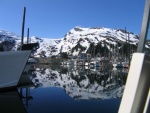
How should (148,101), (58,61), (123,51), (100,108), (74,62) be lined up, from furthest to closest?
(58,61), (123,51), (74,62), (100,108), (148,101)

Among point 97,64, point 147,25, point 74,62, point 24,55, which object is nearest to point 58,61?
point 74,62

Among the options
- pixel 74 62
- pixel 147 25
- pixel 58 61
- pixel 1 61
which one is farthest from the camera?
pixel 58 61

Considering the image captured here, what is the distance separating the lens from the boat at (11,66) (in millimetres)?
18031

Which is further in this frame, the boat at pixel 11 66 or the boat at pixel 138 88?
the boat at pixel 11 66

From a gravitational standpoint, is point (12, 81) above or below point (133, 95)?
below

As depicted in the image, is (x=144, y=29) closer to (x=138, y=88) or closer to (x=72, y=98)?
(x=138, y=88)

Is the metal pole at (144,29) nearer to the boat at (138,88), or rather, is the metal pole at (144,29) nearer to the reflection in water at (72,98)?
the boat at (138,88)

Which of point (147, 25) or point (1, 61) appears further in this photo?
point (1, 61)

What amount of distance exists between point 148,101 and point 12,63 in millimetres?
16809

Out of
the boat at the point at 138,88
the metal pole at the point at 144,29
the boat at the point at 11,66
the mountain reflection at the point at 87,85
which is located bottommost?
the mountain reflection at the point at 87,85

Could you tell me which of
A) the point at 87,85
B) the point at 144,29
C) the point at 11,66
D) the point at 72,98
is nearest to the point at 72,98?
the point at 72,98

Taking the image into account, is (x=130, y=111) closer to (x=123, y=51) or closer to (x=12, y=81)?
(x=12, y=81)

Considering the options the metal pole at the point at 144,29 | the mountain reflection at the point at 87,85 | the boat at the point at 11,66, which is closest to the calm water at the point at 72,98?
the mountain reflection at the point at 87,85

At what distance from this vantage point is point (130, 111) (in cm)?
257
